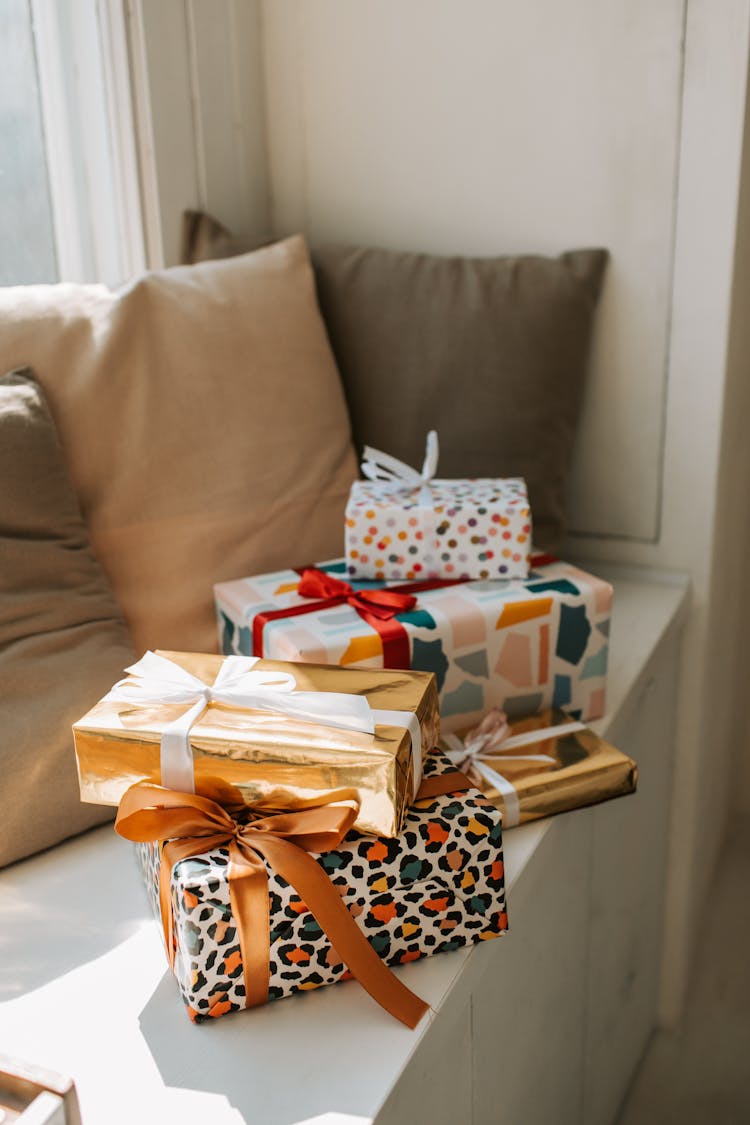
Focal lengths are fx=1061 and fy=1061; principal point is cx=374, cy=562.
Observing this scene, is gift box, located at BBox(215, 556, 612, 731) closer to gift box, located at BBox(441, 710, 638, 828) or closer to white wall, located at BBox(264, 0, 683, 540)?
gift box, located at BBox(441, 710, 638, 828)

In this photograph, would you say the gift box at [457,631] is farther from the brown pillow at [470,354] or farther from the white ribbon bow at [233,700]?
the brown pillow at [470,354]

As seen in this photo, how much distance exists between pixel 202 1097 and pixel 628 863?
904 mm

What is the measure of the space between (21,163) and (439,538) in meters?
0.75

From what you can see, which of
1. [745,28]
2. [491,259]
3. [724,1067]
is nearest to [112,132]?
[491,259]

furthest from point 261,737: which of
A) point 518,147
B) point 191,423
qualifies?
point 518,147

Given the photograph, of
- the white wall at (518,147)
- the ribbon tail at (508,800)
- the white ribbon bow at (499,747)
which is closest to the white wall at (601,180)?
the white wall at (518,147)

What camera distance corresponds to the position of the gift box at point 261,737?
77 cm

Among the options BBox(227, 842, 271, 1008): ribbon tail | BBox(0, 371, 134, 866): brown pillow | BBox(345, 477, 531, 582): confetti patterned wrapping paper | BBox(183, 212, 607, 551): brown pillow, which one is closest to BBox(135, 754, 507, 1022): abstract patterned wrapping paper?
BBox(227, 842, 271, 1008): ribbon tail

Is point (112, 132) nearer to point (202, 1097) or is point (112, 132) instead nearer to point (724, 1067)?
point (202, 1097)

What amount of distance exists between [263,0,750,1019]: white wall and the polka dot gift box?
0.48 meters

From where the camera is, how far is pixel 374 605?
1.07m

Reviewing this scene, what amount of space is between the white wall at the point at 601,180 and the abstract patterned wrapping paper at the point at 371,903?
0.85m

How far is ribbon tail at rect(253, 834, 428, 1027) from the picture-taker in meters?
0.74

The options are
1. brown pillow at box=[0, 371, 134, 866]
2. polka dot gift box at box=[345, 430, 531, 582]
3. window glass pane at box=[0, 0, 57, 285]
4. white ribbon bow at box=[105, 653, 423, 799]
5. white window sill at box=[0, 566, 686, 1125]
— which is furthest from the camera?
window glass pane at box=[0, 0, 57, 285]
